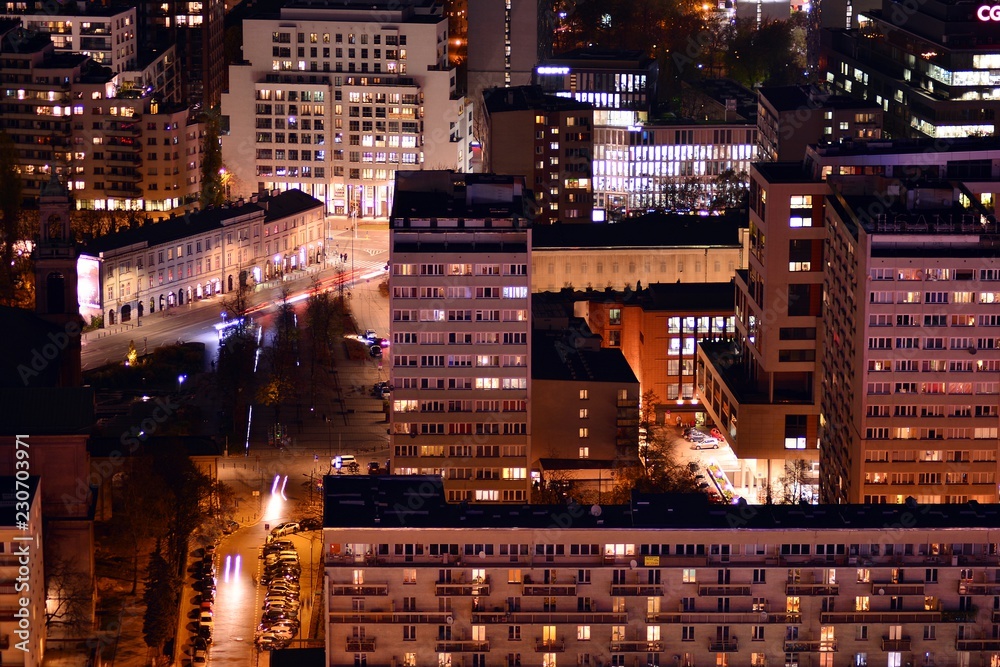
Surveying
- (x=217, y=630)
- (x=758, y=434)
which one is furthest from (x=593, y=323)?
(x=217, y=630)

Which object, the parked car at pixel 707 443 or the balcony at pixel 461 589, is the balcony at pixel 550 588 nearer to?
the balcony at pixel 461 589

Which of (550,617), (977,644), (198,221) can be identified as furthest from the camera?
(198,221)

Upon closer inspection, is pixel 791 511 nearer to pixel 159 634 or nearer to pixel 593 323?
pixel 159 634

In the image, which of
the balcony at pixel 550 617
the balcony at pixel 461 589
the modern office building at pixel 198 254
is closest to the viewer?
the balcony at pixel 461 589

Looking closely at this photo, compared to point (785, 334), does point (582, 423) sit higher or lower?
lower

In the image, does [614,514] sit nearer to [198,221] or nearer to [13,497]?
[13,497]

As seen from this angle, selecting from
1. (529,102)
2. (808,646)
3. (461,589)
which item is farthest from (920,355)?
(529,102)

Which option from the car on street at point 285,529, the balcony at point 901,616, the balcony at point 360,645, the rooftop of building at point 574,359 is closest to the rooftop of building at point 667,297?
the rooftop of building at point 574,359
